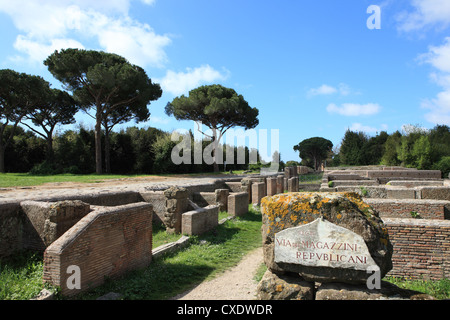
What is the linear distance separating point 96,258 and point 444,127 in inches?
2548

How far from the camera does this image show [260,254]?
6.83 meters

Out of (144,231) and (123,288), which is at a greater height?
(144,231)

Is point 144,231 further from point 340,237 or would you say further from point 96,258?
point 340,237

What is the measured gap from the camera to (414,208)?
6.78 metres

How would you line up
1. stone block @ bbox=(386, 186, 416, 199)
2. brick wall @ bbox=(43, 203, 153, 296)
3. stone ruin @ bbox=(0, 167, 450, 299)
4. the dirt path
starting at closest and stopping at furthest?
1. stone ruin @ bbox=(0, 167, 450, 299)
2. brick wall @ bbox=(43, 203, 153, 296)
3. the dirt path
4. stone block @ bbox=(386, 186, 416, 199)

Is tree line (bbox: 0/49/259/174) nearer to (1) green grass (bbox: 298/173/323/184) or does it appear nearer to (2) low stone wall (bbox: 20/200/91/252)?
(1) green grass (bbox: 298/173/323/184)

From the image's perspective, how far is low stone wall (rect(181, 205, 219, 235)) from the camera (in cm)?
755

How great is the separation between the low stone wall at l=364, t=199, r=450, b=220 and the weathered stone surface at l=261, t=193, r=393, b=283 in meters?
4.17

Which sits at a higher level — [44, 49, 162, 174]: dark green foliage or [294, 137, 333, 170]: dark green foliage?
[44, 49, 162, 174]: dark green foliage

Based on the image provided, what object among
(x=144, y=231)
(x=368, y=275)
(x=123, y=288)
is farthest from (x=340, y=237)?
(x=144, y=231)

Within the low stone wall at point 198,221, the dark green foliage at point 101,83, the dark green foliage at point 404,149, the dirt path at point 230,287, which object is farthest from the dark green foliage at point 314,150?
the dirt path at point 230,287

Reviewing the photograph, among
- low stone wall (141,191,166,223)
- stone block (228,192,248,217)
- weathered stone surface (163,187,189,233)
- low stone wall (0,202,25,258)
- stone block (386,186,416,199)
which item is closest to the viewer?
low stone wall (0,202,25,258)

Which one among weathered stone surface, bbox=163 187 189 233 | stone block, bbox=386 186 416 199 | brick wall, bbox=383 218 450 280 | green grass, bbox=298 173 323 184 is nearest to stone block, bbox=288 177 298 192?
green grass, bbox=298 173 323 184

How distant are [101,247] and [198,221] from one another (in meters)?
3.50
